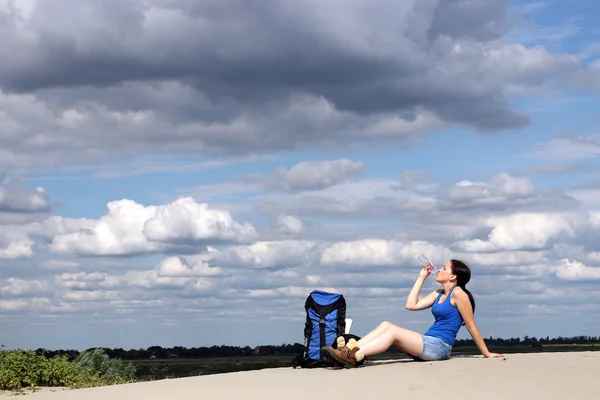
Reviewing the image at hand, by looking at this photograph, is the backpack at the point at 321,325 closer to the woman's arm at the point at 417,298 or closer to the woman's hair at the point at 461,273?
the woman's arm at the point at 417,298

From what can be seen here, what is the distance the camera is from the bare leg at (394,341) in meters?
12.3

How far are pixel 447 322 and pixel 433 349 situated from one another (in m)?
0.48

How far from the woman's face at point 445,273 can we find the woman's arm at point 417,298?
1.03 feet

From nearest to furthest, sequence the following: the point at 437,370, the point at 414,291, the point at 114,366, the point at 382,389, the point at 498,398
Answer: the point at 498,398
the point at 382,389
the point at 437,370
the point at 414,291
the point at 114,366

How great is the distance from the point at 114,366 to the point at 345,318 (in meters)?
10.6

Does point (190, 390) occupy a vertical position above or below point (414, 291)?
below

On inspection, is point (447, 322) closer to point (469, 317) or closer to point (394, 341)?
point (469, 317)

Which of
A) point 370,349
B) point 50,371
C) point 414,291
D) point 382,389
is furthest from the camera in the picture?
point 50,371

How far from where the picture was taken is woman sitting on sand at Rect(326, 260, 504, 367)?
1229cm

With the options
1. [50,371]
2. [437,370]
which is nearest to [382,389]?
[437,370]

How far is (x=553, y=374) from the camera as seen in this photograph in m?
11.0

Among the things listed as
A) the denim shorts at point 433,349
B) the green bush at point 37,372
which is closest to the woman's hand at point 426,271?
the denim shorts at point 433,349

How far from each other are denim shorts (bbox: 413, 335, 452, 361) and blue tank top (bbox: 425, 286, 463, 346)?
112 mm

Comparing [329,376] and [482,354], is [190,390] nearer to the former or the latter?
[329,376]
